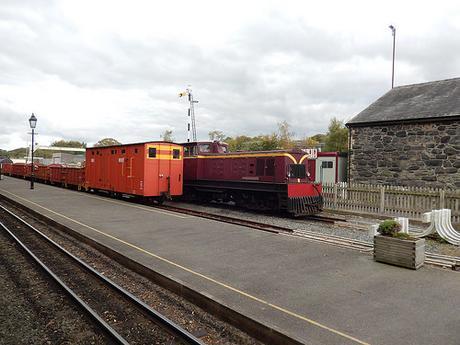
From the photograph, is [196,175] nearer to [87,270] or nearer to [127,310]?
[87,270]

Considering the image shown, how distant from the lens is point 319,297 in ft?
16.9

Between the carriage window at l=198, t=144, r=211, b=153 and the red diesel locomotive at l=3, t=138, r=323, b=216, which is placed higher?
the carriage window at l=198, t=144, r=211, b=153

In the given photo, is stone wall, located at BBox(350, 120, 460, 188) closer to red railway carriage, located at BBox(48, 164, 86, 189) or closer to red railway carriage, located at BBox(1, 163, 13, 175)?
red railway carriage, located at BBox(48, 164, 86, 189)

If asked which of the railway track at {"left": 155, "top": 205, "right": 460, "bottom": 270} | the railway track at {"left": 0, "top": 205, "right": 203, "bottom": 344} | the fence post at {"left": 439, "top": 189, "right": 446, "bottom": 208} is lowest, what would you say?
the railway track at {"left": 0, "top": 205, "right": 203, "bottom": 344}

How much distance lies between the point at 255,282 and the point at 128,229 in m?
5.37

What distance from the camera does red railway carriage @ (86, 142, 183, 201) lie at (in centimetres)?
1606

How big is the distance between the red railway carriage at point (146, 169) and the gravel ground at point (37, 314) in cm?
888

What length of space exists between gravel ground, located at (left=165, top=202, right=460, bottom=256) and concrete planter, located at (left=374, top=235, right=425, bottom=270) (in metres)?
1.73

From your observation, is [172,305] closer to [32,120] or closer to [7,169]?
[32,120]

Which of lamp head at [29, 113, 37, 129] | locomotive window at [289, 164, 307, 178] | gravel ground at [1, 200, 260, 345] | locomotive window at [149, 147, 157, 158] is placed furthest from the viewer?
lamp head at [29, 113, 37, 129]

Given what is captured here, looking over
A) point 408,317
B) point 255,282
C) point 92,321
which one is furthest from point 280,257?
point 92,321

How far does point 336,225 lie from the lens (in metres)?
11.7

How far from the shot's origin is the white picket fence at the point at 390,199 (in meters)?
11.8

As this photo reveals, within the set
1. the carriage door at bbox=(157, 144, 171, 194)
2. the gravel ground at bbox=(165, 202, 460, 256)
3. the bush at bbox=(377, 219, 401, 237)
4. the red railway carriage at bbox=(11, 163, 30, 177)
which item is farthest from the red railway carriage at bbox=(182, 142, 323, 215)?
the red railway carriage at bbox=(11, 163, 30, 177)
